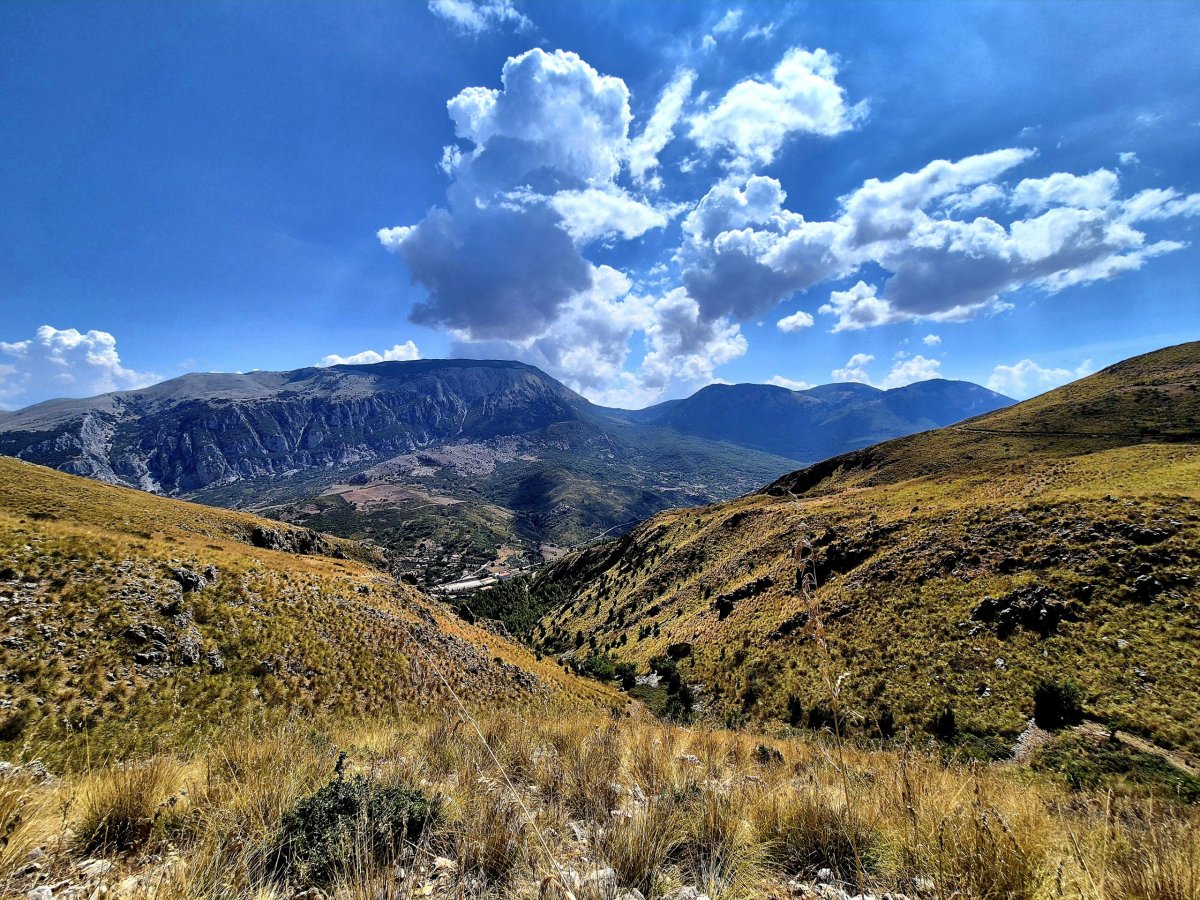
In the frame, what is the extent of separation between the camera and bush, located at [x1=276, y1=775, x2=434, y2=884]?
3.11 metres

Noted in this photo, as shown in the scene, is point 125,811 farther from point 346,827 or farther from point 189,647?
point 189,647

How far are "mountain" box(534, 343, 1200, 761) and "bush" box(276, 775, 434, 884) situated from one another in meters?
3.40

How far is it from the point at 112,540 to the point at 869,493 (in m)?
63.5

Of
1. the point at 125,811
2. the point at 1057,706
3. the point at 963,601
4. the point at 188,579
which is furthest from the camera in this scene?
the point at 963,601

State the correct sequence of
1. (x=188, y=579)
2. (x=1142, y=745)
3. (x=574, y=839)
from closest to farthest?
(x=574, y=839) < (x=1142, y=745) < (x=188, y=579)

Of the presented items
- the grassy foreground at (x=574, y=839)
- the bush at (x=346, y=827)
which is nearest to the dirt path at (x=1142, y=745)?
the grassy foreground at (x=574, y=839)

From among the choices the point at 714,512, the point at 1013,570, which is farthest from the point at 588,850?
the point at 714,512

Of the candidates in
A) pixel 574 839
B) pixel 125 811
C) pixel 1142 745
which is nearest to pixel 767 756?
pixel 574 839

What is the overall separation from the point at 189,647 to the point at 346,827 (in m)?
20.3

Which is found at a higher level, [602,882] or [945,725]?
[602,882]

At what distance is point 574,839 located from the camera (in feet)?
12.9

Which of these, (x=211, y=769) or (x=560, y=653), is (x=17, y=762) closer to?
(x=211, y=769)

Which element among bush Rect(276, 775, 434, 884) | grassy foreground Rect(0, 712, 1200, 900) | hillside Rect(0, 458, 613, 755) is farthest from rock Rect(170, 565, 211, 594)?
bush Rect(276, 775, 434, 884)

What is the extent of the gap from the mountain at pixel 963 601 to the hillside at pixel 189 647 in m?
13.2
